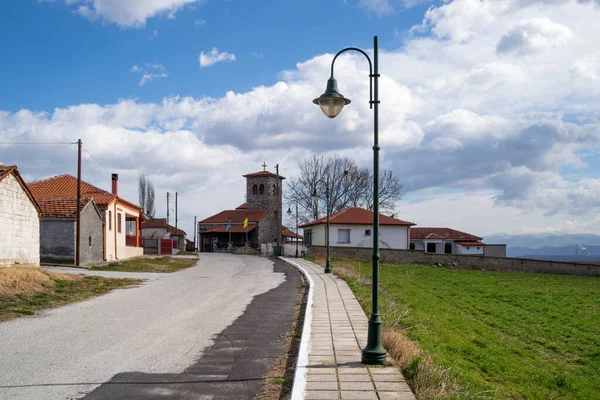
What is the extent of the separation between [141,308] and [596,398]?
9907 millimetres

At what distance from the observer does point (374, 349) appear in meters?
7.52

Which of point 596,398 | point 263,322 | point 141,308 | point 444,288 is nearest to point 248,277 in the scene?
point 444,288

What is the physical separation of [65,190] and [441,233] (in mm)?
49177

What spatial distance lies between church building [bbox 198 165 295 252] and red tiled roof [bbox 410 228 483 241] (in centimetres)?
1741

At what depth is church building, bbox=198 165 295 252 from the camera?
7175cm

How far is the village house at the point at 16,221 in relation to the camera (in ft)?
67.4

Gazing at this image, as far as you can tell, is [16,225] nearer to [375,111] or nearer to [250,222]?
[375,111]

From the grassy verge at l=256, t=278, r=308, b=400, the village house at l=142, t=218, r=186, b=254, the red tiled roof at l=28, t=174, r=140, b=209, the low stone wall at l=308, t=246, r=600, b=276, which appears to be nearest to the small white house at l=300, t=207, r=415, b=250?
the low stone wall at l=308, t=246, r=600, b=276

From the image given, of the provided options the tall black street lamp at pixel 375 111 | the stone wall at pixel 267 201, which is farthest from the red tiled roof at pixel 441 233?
the tall black street lamp at pixel 375 111

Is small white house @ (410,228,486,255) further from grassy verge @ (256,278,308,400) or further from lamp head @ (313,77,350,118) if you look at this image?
lamp head @ (313,77,350,118)

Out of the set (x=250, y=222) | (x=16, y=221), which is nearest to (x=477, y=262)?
(x=16, y=221)

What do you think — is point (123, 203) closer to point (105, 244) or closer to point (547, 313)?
point (105, 244)

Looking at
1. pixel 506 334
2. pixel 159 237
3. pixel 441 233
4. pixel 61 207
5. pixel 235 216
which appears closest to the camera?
pixel 506 334

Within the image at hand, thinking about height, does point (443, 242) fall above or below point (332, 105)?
below
